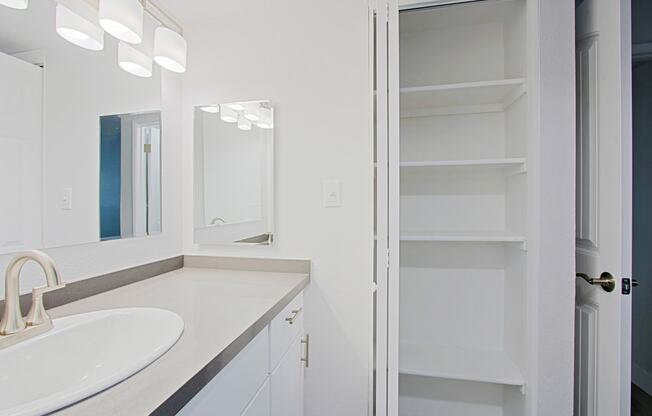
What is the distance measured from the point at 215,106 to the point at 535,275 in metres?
1.68

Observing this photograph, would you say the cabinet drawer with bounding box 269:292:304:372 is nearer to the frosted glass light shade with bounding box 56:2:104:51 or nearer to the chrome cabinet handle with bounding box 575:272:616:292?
the chrome cabinet handle with bounding box 575:272:616:292

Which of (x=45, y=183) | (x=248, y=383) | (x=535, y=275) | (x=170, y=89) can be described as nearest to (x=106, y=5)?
(x=170, y=89)

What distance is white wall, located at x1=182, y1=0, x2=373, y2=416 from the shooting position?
1430mm

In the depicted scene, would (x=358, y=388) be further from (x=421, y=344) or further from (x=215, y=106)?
(x=215, y=106)

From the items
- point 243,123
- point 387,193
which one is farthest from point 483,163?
point 243,123

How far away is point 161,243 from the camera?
1525 millimetres

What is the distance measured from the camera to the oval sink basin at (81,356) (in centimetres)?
55

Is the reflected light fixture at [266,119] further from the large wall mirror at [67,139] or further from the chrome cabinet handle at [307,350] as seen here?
the chrome cabinet handle at [307,350]

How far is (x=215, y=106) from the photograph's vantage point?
160cm

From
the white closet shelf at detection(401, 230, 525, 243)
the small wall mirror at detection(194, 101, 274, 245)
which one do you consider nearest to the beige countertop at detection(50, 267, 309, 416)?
the small wall mirror at detection(194, 101, 274, 245)

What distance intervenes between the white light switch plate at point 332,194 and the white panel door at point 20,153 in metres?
1.06

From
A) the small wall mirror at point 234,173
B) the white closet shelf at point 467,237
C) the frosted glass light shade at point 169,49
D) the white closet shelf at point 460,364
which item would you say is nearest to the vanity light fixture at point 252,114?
the small wall mirror at point 234,173

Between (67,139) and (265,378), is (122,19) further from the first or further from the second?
(265,378)

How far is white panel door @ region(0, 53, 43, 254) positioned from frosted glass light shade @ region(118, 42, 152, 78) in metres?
0.38
